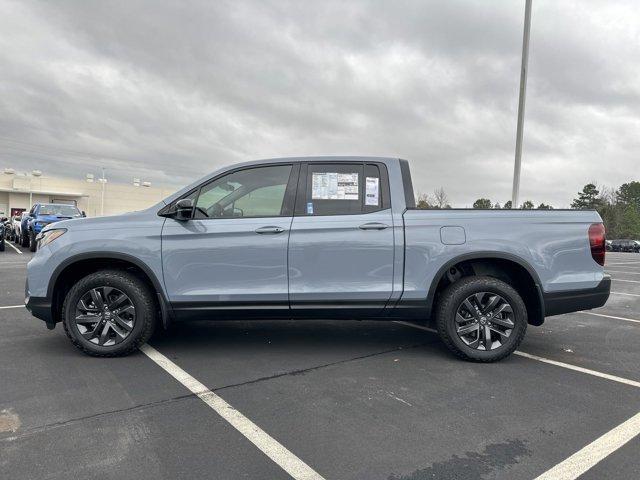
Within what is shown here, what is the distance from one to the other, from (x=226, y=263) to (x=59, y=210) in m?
13.7

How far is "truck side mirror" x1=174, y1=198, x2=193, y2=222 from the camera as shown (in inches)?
161

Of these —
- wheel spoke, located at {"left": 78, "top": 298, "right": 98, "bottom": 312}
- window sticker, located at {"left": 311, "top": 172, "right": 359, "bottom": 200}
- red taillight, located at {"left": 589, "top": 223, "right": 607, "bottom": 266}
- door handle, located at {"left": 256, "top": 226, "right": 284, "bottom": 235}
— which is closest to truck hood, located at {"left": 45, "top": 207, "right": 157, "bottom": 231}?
wheel spoke, located at {"left": 78, "top": 298, "right": 98, "bottom": 312}

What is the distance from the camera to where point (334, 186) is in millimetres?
4367

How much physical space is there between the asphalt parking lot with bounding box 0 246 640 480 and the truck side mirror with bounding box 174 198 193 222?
1344 mm

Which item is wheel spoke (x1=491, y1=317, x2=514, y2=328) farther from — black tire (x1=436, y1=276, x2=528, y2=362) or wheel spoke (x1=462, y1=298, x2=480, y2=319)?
wheel spoke (x1=462, y1=298, x2=480, y2=319)

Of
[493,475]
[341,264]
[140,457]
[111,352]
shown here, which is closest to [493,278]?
[341,264]

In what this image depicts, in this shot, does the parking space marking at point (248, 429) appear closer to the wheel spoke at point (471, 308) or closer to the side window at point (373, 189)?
the side window at point (373, 189)

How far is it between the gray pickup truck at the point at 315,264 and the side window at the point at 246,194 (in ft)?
0.06

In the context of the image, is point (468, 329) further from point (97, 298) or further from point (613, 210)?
point (613, 210)

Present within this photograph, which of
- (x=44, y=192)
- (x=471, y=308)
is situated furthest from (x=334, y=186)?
(x=44, y=192)

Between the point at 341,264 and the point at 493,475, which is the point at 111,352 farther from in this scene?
the point at 493,475

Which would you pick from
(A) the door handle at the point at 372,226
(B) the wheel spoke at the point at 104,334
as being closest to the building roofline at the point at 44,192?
(B) the wheel spoke at the point at 104,334

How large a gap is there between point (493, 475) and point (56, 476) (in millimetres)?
2327

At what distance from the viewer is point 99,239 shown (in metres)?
4.21
